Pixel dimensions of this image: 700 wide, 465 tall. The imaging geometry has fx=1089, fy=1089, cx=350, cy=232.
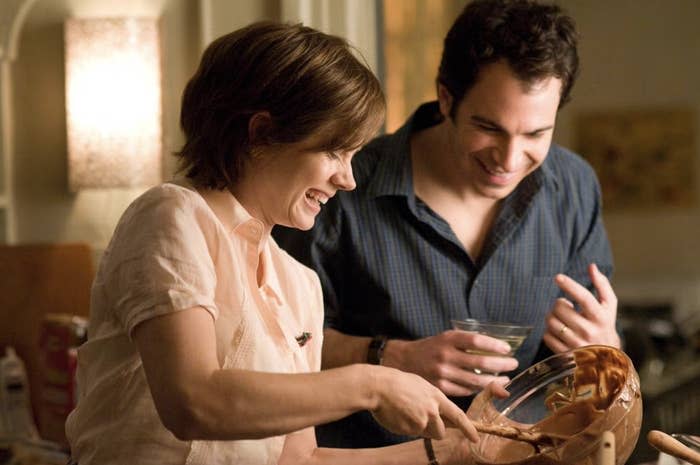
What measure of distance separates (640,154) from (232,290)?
6439 millimetres

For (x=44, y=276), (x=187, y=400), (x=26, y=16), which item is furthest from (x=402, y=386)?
(x=26, y=16)

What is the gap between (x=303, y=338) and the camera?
1524mm

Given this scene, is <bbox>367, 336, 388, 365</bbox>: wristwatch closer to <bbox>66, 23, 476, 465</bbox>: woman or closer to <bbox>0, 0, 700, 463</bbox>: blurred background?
<bbox>66, 23, 476, 465</bbox>: woman

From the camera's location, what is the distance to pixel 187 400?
1158mm

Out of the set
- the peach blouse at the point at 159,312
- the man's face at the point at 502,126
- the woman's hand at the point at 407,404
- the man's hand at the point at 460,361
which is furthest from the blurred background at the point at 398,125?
the woman's hand at the point at 407,404

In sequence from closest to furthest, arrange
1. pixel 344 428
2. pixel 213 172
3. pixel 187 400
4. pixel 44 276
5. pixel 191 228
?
pixel 187 400 < pixel 191 228 < pixel 213 172 < pixel 344 428 < pixel 44 276

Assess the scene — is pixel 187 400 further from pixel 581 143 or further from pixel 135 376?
pixel 581 143

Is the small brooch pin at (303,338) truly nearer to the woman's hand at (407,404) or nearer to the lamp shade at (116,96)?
the woman's hand at (407,404)

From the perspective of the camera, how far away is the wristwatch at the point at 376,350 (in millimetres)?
1887

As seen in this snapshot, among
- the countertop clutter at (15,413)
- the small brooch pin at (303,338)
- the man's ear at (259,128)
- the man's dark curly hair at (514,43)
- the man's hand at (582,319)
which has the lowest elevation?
the countertop clutter at (15,413)

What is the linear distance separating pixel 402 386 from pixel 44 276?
1959 mm

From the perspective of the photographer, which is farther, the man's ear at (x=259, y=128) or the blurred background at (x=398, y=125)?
the blurred background at (x=398, y=125)

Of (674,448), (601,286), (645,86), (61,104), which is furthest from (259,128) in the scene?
(645,86)

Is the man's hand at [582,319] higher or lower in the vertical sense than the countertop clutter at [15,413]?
higher
